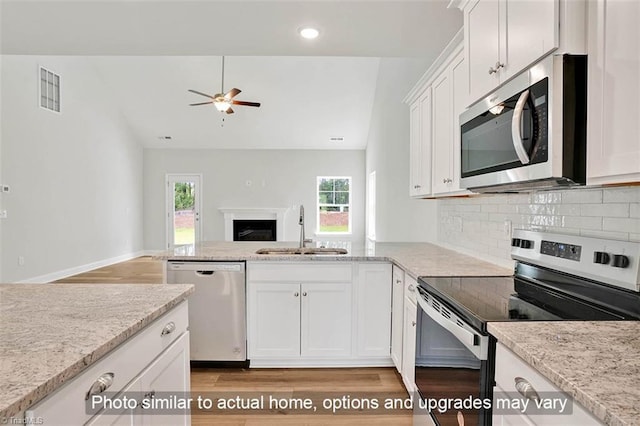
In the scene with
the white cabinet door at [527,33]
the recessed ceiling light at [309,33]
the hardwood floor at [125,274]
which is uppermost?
the recessed ceiling light at [309,33]

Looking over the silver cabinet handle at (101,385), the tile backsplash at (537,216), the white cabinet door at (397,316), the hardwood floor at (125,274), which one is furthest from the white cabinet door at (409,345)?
the hardwood floor at (125,274)

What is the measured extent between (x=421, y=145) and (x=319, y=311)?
1513 mm

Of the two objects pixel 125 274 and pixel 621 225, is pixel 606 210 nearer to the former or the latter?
pixel 621 225

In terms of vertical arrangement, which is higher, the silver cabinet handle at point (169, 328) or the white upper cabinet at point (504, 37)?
the white upper cabinet at point (504, 37)

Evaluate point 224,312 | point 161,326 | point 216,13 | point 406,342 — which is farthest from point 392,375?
point 216,13

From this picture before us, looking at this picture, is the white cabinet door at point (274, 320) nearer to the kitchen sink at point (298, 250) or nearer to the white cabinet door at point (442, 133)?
the kitchen sink at point (298, 250)

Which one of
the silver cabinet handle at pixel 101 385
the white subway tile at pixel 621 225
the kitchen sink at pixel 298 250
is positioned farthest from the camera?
the kitchen sink at pixel 298 250

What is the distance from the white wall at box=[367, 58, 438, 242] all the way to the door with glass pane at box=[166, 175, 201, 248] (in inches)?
175

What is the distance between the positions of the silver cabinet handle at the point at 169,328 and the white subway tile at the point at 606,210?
1.78 meters

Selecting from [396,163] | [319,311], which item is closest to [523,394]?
[319,311]

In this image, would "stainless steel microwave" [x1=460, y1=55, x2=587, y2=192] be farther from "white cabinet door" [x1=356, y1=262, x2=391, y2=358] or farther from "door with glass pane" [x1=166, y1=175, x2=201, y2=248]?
"door with glass pane" [x1=166, y1=175, x2=201, y2=248]

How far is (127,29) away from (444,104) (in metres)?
2.15

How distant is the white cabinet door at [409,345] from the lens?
215 cm

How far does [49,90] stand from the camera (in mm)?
5488
